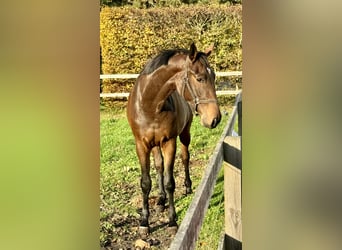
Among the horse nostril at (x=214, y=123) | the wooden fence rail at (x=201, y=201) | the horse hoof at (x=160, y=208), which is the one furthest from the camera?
the horse hoof at (x=160, y=208)

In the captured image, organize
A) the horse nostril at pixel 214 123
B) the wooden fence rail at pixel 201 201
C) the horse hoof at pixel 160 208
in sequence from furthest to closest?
1. the horse hoof at pixel 160 208
2. the horse nostril at pixel 214 123
3. the wooden fence rail at pixel 201 201

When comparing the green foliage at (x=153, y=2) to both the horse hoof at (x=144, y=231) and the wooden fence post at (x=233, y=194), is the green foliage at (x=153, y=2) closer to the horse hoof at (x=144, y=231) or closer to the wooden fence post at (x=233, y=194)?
the wooden fence post at (x=233, y=194)

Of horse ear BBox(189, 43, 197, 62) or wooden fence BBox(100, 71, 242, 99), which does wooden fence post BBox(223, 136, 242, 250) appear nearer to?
wooden fence BBox(100, 71, 242, 99)

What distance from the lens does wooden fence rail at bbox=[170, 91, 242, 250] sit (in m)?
1.16

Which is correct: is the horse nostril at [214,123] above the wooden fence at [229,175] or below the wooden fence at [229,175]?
above

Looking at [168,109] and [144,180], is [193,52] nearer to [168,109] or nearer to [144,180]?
[168,109]

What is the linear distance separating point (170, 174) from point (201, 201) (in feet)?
0.54

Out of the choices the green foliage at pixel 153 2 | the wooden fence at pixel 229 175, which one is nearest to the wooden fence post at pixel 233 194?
the wooden fence at pixel 229 175

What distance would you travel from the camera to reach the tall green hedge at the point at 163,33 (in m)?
1.30
